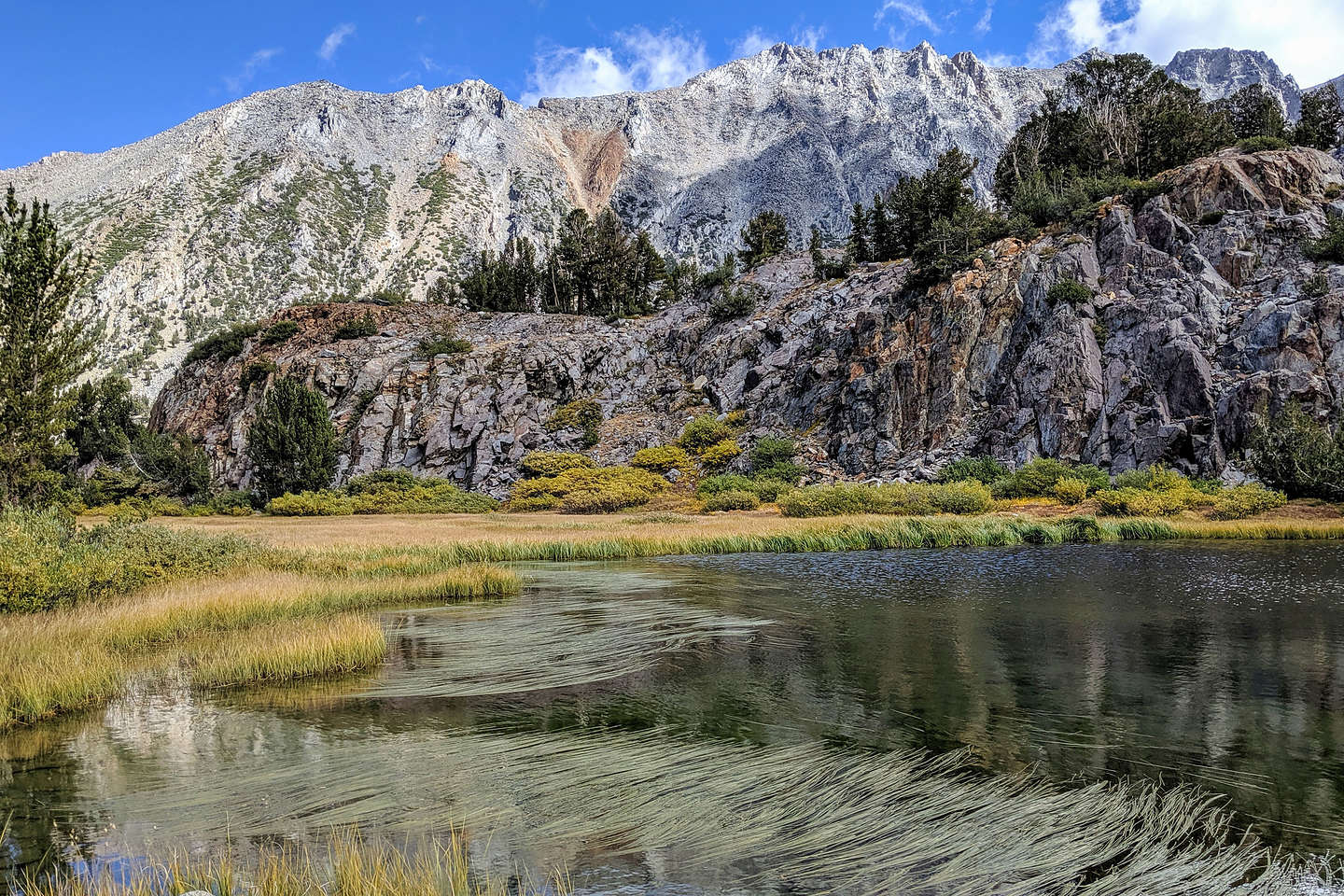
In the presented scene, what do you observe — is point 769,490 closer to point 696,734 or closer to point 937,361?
point 937,361

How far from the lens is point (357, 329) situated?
7962 centimetres

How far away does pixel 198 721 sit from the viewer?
9.88 m

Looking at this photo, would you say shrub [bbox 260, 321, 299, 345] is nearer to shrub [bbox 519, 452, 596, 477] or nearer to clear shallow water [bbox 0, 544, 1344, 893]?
shrub [bbox 519, 452, 596, 477]

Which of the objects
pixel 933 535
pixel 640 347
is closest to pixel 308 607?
pixel 933 535

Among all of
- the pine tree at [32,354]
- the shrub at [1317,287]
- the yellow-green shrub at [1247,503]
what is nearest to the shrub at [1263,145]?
the shrub at [1317,287]

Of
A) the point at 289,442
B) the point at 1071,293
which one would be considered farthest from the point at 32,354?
the point at 1071,293

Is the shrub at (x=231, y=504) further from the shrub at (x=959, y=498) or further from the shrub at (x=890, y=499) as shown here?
the shrub at (x=959, y=498)

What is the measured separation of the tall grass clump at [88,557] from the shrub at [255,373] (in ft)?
180

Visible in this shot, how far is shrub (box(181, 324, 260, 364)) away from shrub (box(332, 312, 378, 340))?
1116 cm

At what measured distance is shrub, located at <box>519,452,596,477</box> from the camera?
59531 mm

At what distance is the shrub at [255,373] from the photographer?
2891 inches

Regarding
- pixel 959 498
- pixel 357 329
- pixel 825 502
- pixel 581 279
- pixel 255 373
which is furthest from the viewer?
pixel 581 279

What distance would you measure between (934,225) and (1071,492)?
30324 mm

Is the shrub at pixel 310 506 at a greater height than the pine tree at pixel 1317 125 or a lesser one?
lesser
